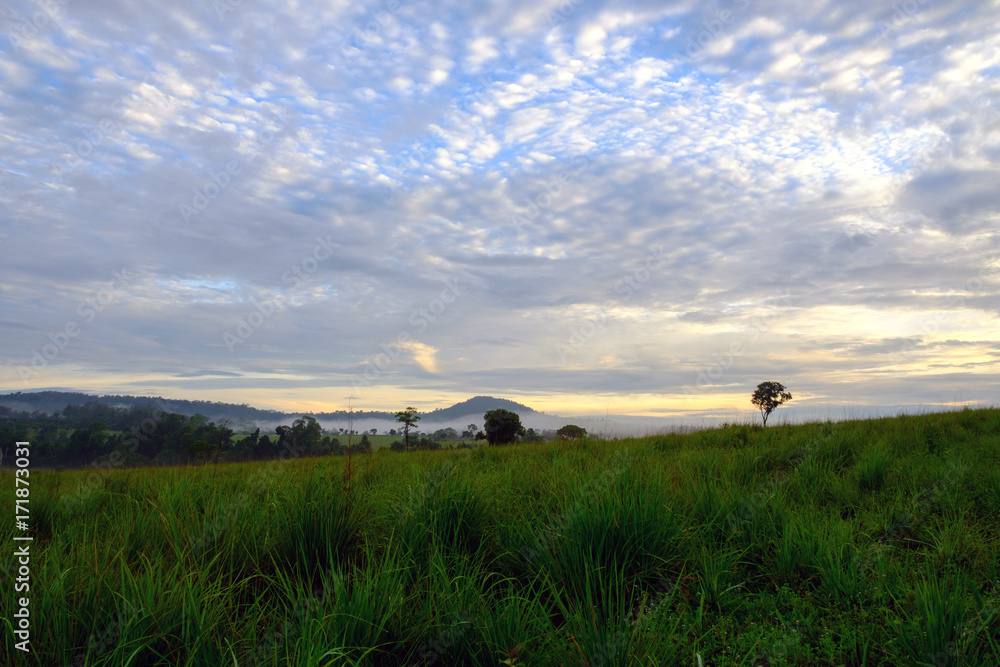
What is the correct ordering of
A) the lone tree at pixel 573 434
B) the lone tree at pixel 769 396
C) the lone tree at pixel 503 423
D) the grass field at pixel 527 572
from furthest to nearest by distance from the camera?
the lone tree at pixel 769 396 → the lone tree at pixel 503 423 → the lone tree at pixel 573 434 → the grass field at pixel 527 572

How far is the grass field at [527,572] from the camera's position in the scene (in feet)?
8.70

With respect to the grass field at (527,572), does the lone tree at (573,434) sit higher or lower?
higher

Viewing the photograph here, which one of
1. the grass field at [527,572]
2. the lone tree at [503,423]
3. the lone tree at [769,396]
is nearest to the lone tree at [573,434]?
the grass field at [527,572]

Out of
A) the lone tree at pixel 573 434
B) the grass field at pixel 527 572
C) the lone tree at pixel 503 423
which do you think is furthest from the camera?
the lone tree at pixel 503 423

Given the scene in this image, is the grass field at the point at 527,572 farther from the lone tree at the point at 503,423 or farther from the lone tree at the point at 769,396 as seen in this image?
the lone tree at the point at 769,396

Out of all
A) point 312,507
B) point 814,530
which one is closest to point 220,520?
point 312,507

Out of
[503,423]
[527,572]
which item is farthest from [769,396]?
[527,572]

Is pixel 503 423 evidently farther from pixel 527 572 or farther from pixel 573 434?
pixel 527 572

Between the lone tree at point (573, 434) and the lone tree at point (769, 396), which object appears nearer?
the lone tree at point (573, 434)

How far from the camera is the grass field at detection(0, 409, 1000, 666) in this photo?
2652 millimetres

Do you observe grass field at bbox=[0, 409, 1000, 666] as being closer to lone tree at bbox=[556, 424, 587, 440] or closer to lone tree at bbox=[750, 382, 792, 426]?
lone tree at bbox=[556, 424, 587, 440]

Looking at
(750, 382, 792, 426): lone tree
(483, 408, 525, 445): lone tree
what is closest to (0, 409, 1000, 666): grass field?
(483, 408, 525, 445): lone tree

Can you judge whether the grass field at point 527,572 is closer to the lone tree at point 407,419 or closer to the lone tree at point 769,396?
the lone tree at point 407,419

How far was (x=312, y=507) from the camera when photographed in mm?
3943
